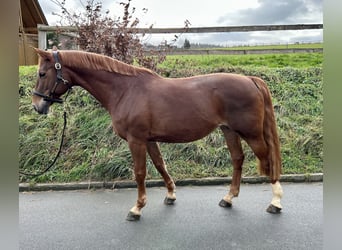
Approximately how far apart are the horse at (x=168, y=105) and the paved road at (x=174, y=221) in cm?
21

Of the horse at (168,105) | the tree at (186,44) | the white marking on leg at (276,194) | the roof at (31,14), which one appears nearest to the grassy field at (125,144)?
the tree at (186,44)

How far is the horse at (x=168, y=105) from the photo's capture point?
2.41 meters

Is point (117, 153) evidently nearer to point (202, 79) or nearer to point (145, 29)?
point (202, 79)

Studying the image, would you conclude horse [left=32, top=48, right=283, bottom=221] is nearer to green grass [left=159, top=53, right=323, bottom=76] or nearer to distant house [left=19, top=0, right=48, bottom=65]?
green grass [left=159, top=53, right=323, bottom=76]

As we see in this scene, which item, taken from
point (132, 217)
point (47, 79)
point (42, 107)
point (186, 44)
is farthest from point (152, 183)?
point (186, 44)

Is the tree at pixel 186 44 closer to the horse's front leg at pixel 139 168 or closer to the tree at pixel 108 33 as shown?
the tree at pixel 108 33

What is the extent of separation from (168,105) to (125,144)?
1571 mm

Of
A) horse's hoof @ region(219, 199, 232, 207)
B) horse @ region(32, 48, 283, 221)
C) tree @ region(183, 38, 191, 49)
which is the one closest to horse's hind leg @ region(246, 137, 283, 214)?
horse @ region(32, 48, 283, 221)

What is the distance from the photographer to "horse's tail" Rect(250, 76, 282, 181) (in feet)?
8.39

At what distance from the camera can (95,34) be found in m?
4.22

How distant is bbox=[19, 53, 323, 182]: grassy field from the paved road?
0.38 m

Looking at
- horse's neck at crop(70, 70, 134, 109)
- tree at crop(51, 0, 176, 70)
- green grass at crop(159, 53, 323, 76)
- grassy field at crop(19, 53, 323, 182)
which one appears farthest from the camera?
green grass at crop(159, 53, 323, 76)

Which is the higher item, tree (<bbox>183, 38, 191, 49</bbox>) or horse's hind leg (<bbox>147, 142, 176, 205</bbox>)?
tree (<bbox>183, 38, 191, 49</bbox>)
